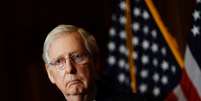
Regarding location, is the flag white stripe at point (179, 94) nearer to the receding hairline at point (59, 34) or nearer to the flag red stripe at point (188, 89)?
the flag red stripe at point (188, 89)

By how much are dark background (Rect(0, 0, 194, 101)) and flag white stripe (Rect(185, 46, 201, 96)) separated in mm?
1706

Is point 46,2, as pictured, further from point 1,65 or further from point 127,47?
point 127,47

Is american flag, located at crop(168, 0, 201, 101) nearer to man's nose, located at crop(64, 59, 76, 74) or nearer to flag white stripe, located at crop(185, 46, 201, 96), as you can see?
flag white stripe, located at crop(185, 46, 201, 96)

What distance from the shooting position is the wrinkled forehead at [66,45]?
2125mm

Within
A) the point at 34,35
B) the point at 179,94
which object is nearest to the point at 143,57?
the point at 179,94

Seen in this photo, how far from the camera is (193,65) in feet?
10.1

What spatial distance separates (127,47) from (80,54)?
4.69 ft

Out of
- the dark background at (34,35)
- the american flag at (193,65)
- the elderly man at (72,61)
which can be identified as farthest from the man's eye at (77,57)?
the dark background at (34,35)

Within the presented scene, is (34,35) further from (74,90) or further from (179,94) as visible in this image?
(74,90)

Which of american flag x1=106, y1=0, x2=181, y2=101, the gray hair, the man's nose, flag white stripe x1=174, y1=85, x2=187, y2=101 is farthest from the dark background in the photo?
the man's nose

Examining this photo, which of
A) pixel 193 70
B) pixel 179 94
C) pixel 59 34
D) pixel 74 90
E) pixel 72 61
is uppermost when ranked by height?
pixel 59 34

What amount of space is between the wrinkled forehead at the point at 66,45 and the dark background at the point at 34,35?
2569mm

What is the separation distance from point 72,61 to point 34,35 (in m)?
2.66

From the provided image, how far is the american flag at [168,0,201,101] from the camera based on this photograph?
9.95 feet
